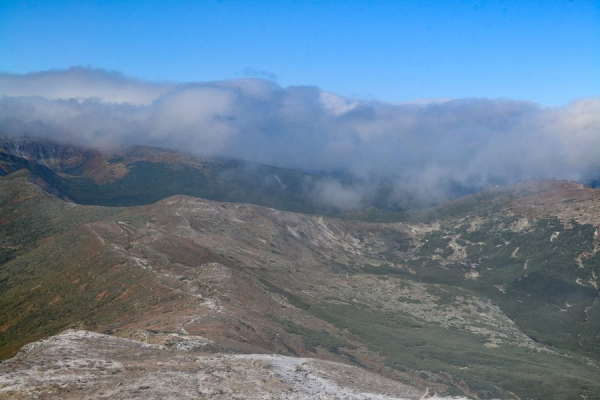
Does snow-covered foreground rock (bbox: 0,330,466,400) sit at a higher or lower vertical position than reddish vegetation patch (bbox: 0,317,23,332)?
higher

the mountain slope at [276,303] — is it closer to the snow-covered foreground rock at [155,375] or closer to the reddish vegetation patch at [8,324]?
the reddish vegetation patch at [8,324]

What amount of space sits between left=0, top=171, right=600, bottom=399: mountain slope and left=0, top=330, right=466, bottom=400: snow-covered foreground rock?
7822mm

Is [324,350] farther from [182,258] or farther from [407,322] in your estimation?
[407,322]

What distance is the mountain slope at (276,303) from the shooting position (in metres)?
71.2

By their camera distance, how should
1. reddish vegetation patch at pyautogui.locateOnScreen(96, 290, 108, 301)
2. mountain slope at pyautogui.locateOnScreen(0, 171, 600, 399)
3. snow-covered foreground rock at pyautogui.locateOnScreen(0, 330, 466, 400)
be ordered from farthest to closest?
reddish vegetation patch at pyautogui.locateOnScreen(96, 290, 108, 301) → mountain slope at pyautogui.locateOnScreen(0, 171, 600, 399) → snow-covered foreground rock at pyautogui.locateOnScreen(0, 330, 466, 400)

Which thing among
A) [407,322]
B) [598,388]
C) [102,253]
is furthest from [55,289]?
[598,388]

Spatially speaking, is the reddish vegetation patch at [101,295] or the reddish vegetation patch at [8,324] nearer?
the reddish vegetation patch at [8,324]

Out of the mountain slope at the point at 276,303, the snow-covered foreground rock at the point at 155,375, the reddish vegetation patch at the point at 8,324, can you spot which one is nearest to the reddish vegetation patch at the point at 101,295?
the mountain slope at the point at 276,303

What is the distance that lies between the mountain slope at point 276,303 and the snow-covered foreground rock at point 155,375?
25.7 feet

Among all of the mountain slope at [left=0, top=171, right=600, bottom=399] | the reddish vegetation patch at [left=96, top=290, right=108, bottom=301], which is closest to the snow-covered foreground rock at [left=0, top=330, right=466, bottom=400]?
the mountain slope at [left=0, top=171, right=600, bottom=399]

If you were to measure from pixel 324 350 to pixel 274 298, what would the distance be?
96.2 feet

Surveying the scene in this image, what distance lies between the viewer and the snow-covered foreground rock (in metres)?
30.0

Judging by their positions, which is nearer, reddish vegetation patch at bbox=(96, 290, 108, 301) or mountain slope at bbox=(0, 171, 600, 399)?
mountain slope at bbox=(0, 171, 600, 399)

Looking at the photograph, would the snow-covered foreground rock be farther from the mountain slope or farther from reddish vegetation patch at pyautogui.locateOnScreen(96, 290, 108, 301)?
reddish vegetation patch at pyautogui.locateOnScreen(96, 290, 108, 301)
